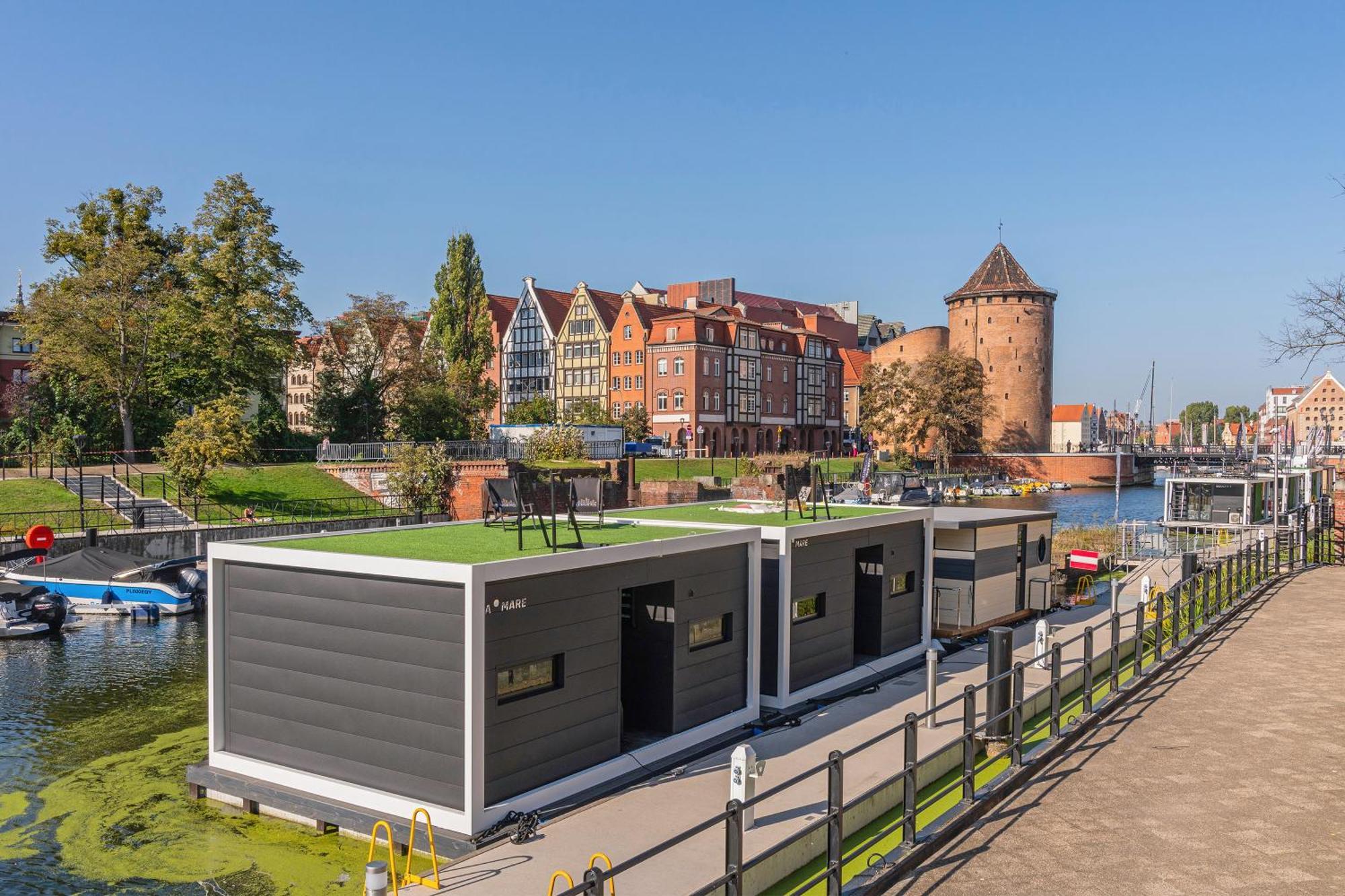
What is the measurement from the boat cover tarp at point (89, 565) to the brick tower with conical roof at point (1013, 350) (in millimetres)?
95926

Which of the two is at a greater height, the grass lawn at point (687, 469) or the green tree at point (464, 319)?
A: the green tree at point (464, 319)

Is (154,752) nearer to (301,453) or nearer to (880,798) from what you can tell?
(880,798)

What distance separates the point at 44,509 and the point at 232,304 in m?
15.9

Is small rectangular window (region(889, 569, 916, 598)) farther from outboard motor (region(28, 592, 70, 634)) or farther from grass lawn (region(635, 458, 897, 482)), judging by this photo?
grass lawn (region(635, 458, 897, 482))

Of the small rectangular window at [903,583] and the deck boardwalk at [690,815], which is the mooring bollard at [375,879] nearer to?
the deck boardwalk at [690,815]

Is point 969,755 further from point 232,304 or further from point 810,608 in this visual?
point 232,304

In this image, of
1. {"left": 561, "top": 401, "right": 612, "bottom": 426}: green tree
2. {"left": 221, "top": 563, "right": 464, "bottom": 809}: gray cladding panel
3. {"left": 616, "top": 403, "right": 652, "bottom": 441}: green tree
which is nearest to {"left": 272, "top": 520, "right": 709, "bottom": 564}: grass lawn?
{"left": 221, "top": 563, "right": 464, "bottom": 809}: gray cladding panel

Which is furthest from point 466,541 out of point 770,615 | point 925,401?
point 925,401

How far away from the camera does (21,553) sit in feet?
96.1

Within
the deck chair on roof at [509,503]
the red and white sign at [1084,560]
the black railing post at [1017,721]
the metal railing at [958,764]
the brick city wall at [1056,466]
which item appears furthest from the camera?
the brick city wall at [1056,466]

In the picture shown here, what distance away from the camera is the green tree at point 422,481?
1703 inches

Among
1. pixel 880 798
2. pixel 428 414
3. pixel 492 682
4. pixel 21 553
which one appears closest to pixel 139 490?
pixel 21 553

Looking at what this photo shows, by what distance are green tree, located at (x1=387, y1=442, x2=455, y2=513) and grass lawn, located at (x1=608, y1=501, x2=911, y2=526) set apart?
2670 cm

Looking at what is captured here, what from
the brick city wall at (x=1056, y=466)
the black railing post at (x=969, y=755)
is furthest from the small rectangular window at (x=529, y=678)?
the brick city wall at (x=1056, y=466)
